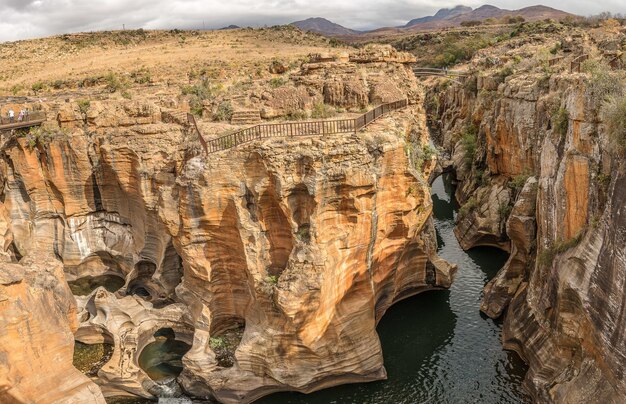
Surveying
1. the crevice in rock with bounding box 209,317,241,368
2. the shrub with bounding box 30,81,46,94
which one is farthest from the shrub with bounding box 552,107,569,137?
the shrub with bounding box 30,81,46,94

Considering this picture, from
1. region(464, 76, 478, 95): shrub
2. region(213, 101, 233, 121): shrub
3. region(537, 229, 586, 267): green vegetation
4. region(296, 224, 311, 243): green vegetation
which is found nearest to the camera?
region(537, 229, 586, 267): green vegetation

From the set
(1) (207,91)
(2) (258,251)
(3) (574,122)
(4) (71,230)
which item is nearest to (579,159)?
(3) (574,122)

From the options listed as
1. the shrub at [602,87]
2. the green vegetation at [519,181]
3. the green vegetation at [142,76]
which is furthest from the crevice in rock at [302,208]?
the green vegetation at [142,76]

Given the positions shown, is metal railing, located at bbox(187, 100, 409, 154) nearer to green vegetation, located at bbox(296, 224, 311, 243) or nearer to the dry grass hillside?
green vegetation, located at bbox(296, 224, 311, 243)

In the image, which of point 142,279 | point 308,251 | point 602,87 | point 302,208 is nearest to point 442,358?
point 308,251

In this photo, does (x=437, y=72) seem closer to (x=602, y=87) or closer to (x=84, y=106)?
(x=84, y=106)

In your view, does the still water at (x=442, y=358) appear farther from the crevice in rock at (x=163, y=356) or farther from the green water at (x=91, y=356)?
the green water at (x=91, y=356)
